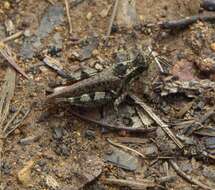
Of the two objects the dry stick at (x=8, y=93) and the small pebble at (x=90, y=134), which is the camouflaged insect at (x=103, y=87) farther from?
the dry stick at (x=8, y=93)

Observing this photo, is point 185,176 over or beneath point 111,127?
beneath

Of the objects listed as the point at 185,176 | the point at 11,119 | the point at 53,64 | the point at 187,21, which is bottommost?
the point at 185,176

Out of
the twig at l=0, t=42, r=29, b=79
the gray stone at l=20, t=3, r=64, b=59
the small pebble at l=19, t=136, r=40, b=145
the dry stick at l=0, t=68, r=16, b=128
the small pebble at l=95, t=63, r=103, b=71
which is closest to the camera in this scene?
the small pebble at l=19, t=136, r=40, b=145

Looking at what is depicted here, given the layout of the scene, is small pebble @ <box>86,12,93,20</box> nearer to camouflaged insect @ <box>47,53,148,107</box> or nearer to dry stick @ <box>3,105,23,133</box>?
camouflaged insect @ <box>47,53,148,107</box>

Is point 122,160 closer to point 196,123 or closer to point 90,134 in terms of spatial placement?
point 90,134

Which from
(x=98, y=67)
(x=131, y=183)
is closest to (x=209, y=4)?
(x=98, y=67)

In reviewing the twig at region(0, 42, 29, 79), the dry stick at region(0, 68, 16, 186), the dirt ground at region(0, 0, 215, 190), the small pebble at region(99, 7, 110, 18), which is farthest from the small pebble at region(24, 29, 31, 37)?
the small pebble at region(99, 7, 110, 18)

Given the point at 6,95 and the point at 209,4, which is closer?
the point at 6,95
